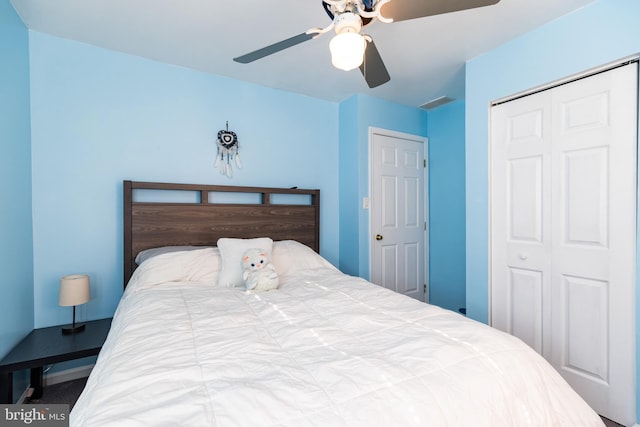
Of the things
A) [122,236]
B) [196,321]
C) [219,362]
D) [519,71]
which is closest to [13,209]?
[122,236]

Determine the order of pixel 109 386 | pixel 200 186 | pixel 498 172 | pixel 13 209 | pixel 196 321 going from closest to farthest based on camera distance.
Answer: pixel 109 386 < pixel 196 321 < pixel 13 209 < pixel 498 172 < pixel 200 186

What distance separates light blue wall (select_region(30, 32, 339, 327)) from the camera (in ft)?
6.46

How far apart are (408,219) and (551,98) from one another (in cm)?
172

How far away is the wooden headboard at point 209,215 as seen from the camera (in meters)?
2.16

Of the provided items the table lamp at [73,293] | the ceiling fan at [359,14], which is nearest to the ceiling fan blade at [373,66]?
the ceiling fan at [359,14]

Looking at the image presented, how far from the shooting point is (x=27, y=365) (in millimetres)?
1545

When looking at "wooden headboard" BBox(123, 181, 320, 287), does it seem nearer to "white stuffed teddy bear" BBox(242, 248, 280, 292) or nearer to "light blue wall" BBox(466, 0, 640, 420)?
"white stuffed teddy bear" BBox(242, 248, 280, 292)

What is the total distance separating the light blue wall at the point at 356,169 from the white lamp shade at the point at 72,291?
2166mm

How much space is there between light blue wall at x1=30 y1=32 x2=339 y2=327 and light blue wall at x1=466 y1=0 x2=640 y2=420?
1869 millimetres

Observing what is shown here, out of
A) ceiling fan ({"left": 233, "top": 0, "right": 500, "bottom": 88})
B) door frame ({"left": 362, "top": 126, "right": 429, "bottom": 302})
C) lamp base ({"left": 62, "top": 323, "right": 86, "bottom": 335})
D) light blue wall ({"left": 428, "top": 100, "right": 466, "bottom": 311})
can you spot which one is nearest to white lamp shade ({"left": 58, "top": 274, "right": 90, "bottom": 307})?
lamp base ({"left": 62, "top": 323, "right": 86, "bottom": 335})

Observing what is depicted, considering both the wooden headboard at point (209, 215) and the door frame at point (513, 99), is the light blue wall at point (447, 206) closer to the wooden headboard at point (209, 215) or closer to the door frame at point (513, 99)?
the door frame at point (513, 99)

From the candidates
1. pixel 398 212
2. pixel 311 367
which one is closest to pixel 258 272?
pixel 311 367

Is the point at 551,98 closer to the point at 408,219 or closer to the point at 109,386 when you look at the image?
the point at 408,219

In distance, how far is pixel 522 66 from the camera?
1.98m
